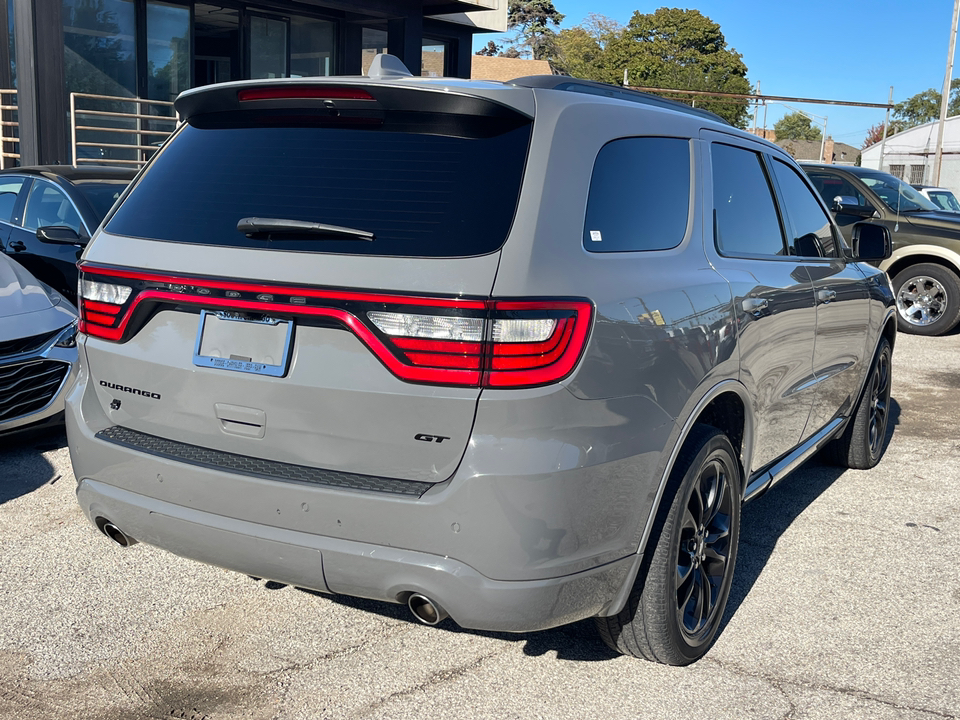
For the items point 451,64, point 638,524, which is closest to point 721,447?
point 638,524

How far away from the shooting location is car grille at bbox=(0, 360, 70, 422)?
5230mm

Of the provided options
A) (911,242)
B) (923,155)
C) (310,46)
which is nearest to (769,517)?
(911,242)

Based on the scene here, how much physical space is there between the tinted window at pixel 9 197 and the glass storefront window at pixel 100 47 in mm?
7020

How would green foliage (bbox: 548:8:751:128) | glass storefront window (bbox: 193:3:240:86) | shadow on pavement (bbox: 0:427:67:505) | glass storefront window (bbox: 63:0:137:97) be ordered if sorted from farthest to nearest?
green foliage (bbox: 548:8:751:128)
glass storefront window (bbox: 193:3:240:86)
glass storefront window (bbox: 63:0:137:97)
shadow on pavement (bbox: 0:427:67:505)

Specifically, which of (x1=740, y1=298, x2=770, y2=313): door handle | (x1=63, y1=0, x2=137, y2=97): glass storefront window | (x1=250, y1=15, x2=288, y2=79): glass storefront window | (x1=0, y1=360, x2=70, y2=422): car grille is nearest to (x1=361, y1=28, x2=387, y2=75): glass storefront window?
(x1=250, y1=15, x2=288, y2=79): glass storefront window

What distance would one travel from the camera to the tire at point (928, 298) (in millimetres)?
11578

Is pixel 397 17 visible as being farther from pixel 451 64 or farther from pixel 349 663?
pixel 349 663

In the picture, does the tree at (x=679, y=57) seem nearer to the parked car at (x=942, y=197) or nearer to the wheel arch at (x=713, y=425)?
the parked car at (x=942, y=197)

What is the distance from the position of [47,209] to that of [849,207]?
24.1 feet

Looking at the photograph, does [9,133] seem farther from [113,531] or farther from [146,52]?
[113,531]

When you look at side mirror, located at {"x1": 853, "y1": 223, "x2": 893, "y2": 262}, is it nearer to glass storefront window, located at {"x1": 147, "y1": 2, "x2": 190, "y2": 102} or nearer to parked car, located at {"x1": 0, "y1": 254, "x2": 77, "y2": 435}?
parked car, located at {"x1": 0, "y1": 254, "x2": 77, "y2": 435}

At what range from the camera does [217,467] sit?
2.75 metres

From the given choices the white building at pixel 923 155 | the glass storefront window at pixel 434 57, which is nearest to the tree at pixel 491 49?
the white building at pixel 923 155

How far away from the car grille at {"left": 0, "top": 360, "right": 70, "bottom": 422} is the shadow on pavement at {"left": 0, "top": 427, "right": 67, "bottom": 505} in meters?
0.14
